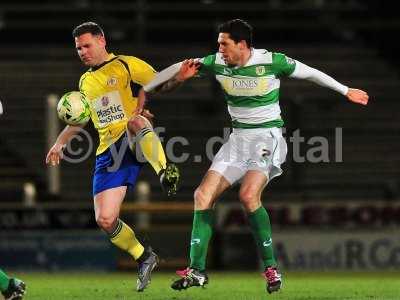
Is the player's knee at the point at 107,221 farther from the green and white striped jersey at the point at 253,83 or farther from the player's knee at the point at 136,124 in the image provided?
the green and white striped jersey at the point at 253,83

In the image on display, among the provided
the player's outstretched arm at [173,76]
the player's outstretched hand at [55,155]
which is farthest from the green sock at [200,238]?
the player's outstretched hand at [55,155]

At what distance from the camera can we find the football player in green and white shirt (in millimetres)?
9648

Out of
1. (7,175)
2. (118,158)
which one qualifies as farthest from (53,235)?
(118,158)

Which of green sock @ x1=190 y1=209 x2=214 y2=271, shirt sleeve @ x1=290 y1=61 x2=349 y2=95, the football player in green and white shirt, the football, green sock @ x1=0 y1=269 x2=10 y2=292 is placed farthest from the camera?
the football

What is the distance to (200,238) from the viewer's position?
9.62 m

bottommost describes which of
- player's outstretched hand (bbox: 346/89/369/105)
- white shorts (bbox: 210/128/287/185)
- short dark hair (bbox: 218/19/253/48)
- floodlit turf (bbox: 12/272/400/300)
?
floodlit turf (bbox: 12/272/400/300)

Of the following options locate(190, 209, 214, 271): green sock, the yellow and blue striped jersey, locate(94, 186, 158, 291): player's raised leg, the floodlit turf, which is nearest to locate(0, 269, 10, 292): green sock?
the floodlit turf

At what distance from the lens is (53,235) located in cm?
1548

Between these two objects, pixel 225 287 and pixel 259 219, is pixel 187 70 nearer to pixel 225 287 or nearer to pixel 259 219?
pixel 259 219

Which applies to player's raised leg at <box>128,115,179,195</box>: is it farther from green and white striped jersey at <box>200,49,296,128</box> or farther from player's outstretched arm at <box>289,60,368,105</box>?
player's outstretched arm at <box>289,60,368,105</box>

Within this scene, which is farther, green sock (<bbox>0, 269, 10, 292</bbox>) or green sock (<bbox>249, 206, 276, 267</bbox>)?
green sock (<bbox>249, 206, 276, 267</bbox>)

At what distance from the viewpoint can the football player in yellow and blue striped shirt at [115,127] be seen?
399 inches

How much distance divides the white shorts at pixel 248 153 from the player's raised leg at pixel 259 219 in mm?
96

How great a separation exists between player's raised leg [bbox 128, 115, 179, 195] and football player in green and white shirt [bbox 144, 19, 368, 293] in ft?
0.79
